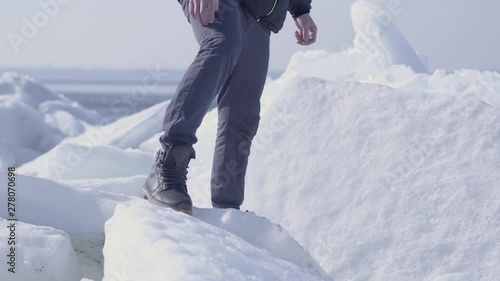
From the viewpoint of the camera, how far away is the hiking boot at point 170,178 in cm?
237

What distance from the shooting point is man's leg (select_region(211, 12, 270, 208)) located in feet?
8.68

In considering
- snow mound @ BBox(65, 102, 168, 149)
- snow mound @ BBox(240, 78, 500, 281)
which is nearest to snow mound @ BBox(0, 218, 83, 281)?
snow mound @ BBox(240, 78, 500, 281)

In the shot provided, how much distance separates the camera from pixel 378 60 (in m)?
7.30

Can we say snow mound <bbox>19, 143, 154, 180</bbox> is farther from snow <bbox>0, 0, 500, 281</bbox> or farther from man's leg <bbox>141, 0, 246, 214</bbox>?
man's leg <bbox>141, 0, 246, 214</bbox>

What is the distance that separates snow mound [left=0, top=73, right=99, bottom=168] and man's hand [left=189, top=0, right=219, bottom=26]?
5.58 meters

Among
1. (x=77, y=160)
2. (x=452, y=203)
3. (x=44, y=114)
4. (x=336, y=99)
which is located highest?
(x=336, y=99)

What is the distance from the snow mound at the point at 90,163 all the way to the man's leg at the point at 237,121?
2929 millimetres

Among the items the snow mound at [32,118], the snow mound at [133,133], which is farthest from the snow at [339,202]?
the snow mound at [32,118]

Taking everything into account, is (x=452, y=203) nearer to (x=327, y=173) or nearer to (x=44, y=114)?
(x=327, y=173)

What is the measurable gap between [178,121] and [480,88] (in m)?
3.79

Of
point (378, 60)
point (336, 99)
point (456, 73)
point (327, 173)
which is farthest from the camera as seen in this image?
point (378, 60)

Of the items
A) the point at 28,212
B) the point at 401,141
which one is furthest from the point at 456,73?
the point at 28,212

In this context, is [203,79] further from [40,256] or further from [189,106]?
[40,256]

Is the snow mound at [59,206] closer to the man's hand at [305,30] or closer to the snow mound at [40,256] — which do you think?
the snow mound at [40,256]
